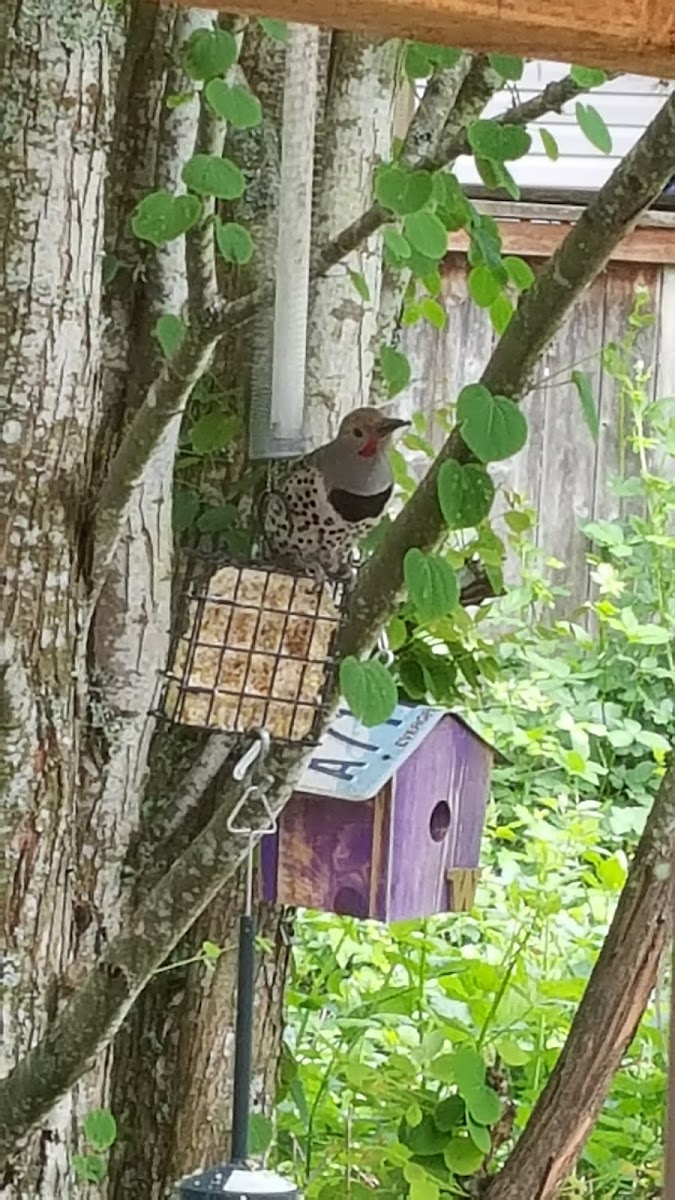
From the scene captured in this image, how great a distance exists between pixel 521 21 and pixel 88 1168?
119cm

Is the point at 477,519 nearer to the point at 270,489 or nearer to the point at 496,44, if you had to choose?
the point at 270,489

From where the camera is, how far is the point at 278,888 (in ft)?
5.04

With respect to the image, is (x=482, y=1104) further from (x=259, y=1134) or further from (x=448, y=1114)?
(x=259, y=1134)

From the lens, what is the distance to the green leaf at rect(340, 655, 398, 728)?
1.15 m

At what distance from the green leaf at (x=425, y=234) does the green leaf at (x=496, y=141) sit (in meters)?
0.07

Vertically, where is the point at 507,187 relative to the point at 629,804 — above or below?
above

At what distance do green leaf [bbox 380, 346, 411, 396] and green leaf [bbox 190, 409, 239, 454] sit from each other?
15 cm

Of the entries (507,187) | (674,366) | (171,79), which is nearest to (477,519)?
(507,187)

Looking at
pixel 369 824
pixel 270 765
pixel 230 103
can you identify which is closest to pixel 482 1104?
pixel 369 824

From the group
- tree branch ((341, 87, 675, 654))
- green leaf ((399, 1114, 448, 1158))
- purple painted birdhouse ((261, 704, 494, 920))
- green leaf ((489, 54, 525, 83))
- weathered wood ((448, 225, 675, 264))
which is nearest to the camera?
tree branch ((341, 87, 675, 654))

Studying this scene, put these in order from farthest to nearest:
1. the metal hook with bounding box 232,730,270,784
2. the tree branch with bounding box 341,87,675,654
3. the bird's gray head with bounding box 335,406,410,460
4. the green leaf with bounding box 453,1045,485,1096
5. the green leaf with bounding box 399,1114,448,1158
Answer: the green leaf with bounding box 399,1114,448,1158
the green leaf with bounding box 453,1045,485,1096
the bird's gray head with bounding box 335,406,410,460
the metal hook with bounding box 232,730,270,784
the tree branch with bounding box 341,87,675,654

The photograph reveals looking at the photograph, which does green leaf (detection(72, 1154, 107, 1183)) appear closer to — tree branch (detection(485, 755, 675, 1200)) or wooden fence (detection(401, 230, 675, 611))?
tree branch (detection(485, 755, 675, 1200))

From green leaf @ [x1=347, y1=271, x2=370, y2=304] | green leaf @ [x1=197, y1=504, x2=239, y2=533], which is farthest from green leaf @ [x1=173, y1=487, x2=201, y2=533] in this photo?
green leaf @ [x1=347, y1=271, x2=370, y2=304]

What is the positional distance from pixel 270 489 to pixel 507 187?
1.09ft
